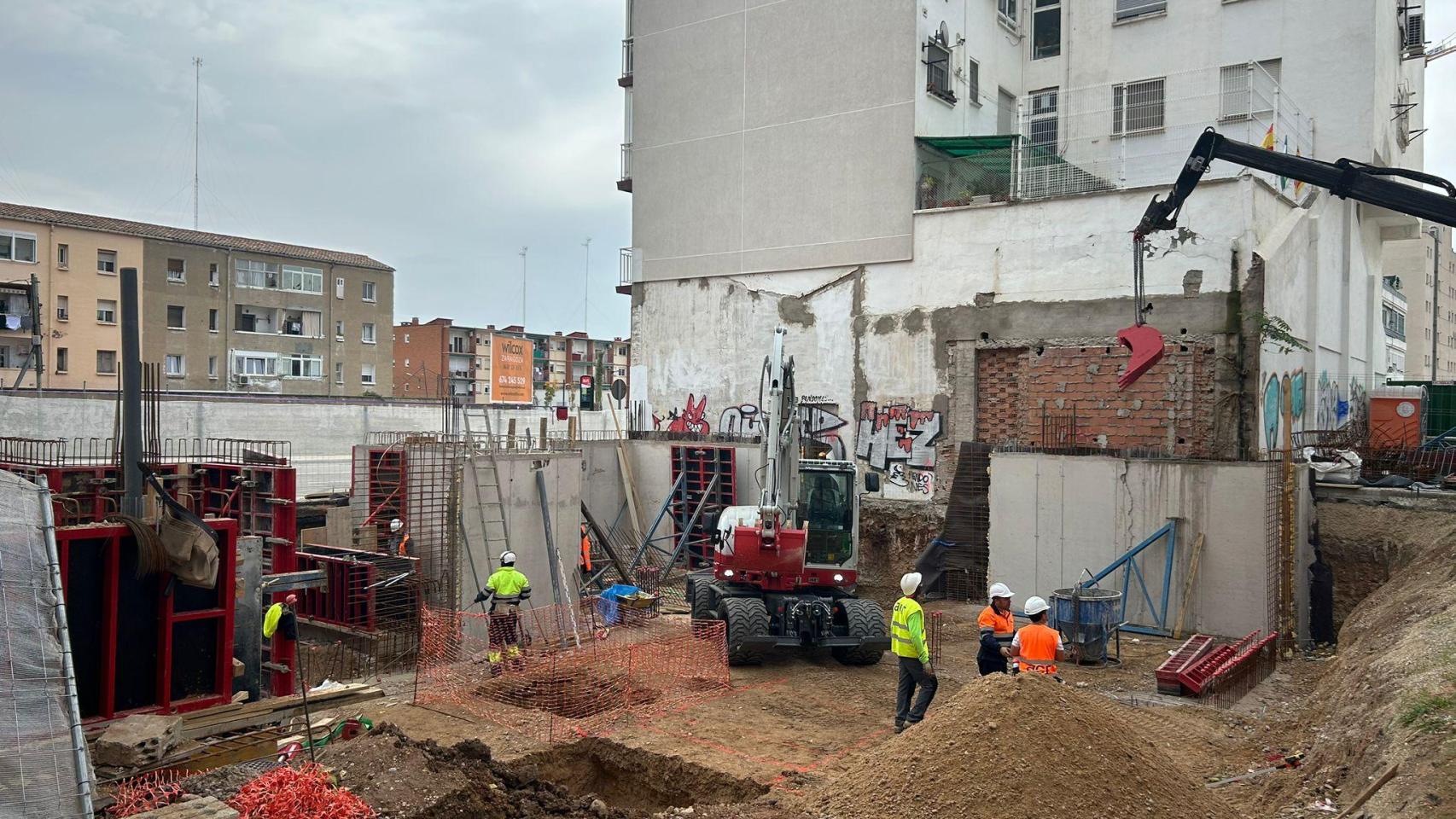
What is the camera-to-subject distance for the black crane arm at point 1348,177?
41.6 feet

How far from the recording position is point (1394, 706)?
7707mm

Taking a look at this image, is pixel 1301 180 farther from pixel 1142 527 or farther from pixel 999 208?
pixel 999 208

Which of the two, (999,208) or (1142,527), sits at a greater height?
(999,208)

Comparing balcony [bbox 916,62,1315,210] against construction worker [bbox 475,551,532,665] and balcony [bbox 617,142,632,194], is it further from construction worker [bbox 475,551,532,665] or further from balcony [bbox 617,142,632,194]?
construction worker [bbox 475,551,532,665]

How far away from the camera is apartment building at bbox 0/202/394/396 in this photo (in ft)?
125

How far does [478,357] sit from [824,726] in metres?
80.1

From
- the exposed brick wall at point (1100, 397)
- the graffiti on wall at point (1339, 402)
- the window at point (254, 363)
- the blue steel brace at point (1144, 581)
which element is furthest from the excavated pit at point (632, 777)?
the window at point (254, 363)

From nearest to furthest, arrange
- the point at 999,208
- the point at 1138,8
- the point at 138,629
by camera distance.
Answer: the point at 138,629
the point at 999,208
the point at 1138,8

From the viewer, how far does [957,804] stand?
7.05 m

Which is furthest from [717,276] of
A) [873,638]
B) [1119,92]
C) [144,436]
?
[144,436]

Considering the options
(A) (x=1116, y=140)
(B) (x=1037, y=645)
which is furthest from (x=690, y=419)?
(B) (x=1037, y=645)

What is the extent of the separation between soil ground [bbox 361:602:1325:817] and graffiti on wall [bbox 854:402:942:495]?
28.7 feet

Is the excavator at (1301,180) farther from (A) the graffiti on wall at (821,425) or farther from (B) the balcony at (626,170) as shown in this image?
(B) the balcony at (626,170)

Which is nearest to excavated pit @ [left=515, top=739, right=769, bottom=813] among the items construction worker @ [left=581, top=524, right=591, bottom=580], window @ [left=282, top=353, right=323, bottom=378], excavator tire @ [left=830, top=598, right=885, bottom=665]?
excavator tire @ [left=830, top=598, right=885, bottom=665]
